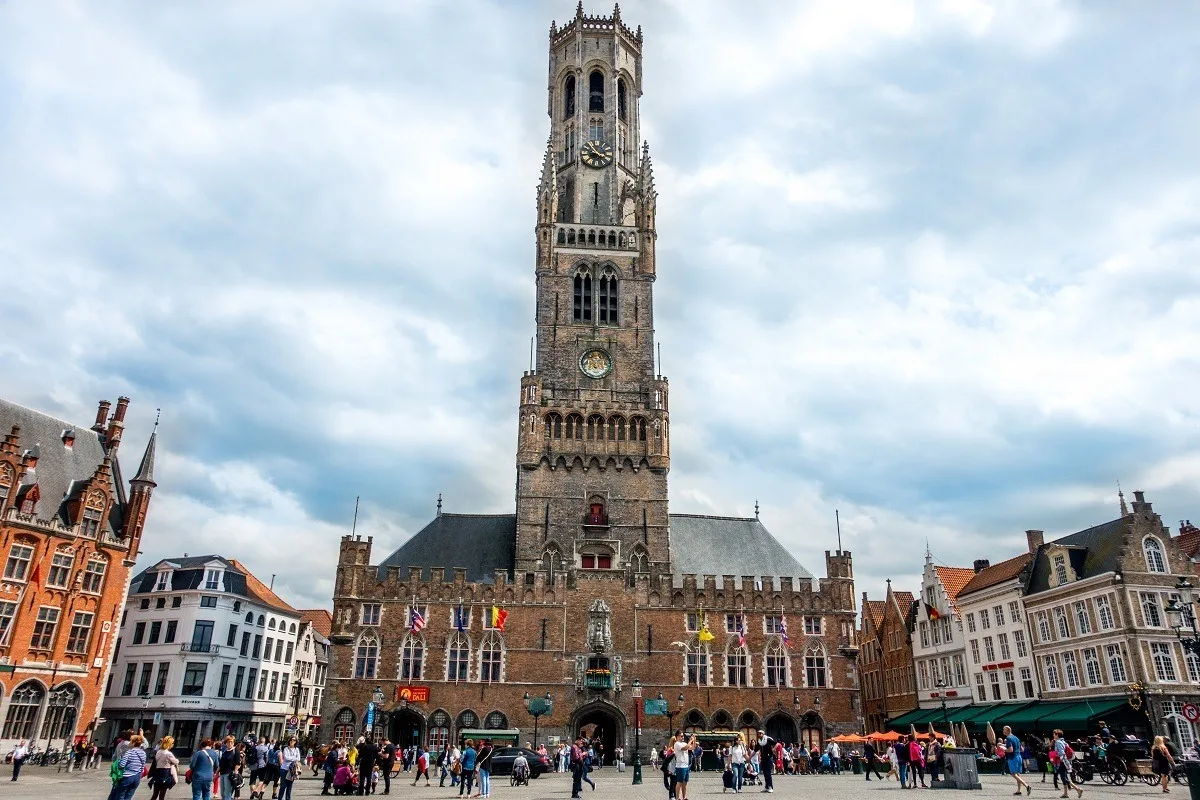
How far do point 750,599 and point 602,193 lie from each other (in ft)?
102

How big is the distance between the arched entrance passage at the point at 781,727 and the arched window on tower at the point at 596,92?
149 feet

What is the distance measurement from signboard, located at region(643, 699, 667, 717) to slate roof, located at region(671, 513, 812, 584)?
7153 millimetres

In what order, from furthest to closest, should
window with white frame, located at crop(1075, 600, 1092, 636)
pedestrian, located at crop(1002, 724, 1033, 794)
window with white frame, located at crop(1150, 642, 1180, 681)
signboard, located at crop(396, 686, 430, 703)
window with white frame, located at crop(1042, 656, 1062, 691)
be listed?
signboard, located at crop(396, 686, 430, 703)
window with white frame, located at crop(1042, 656, 1062, 691)
window with white frame, located at crop(1075, 600, 1092, 636)
window with white frame, located at crop(1150, 642, 1180, 681)
pedestrian, located at crop(1002, 724, 1033, 794)

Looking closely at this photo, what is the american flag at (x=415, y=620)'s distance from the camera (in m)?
43.1

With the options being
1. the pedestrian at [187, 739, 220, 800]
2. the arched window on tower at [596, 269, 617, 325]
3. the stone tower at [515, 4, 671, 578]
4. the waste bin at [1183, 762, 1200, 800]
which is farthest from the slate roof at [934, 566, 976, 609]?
the pedestrian at [187, 739, 220, 800]

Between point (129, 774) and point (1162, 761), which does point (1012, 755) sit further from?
point (129, 774)

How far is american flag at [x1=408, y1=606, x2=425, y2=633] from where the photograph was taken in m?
43.1

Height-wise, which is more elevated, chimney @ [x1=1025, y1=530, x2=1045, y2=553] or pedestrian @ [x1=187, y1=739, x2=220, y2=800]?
chimney @ [x1=1025, y1=530, x2=1045, y2=553]

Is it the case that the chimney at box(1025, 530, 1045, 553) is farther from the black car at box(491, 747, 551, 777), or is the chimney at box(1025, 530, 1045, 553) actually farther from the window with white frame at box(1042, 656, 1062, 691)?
the black car at box(491, 747, 551, 777)

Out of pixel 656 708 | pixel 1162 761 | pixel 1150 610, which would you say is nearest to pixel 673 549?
pixel 656 708

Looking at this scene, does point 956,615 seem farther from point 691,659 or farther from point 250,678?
point 250,678

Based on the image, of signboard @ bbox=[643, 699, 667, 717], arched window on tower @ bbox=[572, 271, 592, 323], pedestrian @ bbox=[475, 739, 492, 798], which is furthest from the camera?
arched window on tower @ bbox=[572, 271, 592, 323]

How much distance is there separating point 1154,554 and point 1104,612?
13.0 ft

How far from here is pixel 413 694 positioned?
44.8 metres
